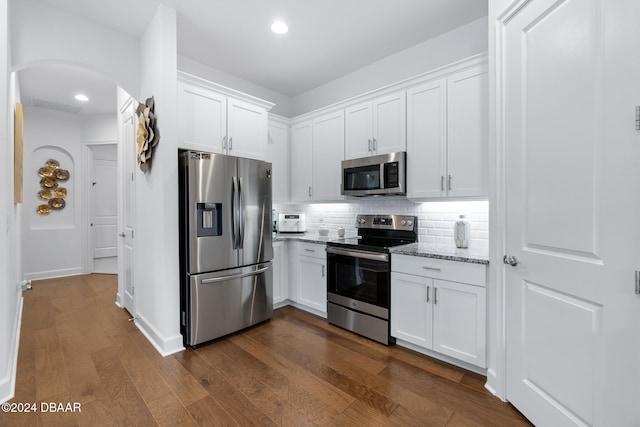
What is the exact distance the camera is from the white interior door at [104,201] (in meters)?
5.96

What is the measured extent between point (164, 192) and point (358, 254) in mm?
1824

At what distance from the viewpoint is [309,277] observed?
333 centimetres

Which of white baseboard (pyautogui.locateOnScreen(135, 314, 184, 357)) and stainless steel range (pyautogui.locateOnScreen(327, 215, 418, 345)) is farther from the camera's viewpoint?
stainless steel range (pyautogui.locateOnScreen(327, 215, 418, 345))

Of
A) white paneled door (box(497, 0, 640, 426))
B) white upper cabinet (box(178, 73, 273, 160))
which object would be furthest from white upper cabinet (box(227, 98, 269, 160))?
white paneled door (box(497, 0, 640, 426))

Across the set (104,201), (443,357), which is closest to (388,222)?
(443,357)

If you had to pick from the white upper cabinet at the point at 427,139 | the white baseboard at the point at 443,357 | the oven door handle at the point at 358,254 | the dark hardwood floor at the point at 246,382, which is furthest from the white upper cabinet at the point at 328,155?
the white baseboard at the point at 443,357

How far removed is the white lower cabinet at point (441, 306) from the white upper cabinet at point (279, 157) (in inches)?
74.9

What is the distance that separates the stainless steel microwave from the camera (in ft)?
9.09

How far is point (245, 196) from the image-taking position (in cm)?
287

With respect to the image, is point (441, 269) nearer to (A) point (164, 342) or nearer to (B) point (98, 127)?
(A) point (164, 342)

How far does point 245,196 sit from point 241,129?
83 cm

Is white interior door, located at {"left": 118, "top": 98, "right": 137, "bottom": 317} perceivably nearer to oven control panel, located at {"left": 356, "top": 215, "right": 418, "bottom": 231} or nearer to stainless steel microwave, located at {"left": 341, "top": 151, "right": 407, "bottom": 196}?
stainless steel microwave, located at {"left": 341, "top": 151, "right": 407, "bottom": 196}

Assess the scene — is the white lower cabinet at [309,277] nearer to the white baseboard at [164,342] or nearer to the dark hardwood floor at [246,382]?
the dark hardwood floor at [246,382]

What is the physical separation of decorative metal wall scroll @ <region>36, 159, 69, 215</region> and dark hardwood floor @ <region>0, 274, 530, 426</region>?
3.19 m
